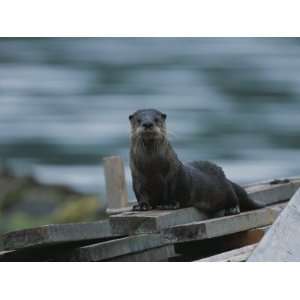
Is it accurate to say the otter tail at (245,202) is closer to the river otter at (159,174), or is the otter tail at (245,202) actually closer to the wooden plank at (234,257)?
the river otter at (159,174)

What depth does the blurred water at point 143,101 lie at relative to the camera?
279 inches

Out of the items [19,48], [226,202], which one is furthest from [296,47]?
[226,202]

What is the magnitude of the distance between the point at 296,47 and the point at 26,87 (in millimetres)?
1691

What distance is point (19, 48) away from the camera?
711 centimetres

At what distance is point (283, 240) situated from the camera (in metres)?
3.24

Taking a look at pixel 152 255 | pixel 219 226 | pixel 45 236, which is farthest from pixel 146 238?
pixel 45 236

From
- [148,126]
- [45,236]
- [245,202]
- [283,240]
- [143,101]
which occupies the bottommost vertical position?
[283,240]

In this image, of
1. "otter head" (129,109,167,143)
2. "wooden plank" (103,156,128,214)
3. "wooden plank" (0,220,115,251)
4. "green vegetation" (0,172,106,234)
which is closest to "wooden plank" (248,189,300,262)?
"wooden plank" (0,220,115,251)

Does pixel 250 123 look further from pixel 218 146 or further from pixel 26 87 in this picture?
pixel 26 87

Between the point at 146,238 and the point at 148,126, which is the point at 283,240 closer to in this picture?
the point at 146,238

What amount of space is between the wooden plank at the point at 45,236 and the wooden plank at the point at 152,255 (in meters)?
0.24

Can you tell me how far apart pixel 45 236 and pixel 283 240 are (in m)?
0.86

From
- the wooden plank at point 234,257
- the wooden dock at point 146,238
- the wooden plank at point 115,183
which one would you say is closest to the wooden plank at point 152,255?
the wooden dock at point 146,238

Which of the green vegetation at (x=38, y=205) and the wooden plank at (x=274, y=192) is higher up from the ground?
the green vegetation at (x=38, y=205)
